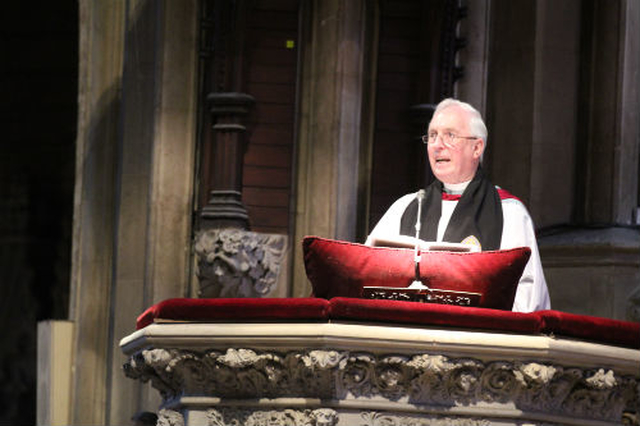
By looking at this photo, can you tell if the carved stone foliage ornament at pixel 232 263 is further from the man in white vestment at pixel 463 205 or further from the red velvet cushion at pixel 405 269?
the red velvet cushion at pixel 405 269

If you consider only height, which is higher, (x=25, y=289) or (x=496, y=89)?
(x=496, y=89)

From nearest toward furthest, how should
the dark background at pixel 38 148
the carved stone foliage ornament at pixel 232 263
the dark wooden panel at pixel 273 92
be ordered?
the carved stone foliage ornament at pixel 232 263
the dark wooden panel at pixel 273 92
the dark background at pixel 38 148

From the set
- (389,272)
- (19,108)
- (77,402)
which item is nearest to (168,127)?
(77,402)

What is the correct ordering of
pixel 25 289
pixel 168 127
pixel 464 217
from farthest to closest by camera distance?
1. pixel 25 289
2. pixel 168 127
3. pixel 464 217

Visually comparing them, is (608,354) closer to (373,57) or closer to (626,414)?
(626,414)

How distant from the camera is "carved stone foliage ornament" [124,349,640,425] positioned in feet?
15.7

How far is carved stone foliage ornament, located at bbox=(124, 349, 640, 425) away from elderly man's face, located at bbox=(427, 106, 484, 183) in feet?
5.08

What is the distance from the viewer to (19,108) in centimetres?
1602

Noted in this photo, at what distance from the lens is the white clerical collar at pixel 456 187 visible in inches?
253

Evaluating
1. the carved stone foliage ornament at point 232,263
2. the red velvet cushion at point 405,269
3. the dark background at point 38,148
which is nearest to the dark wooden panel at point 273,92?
the carved stone foliage ornament at point 232,263

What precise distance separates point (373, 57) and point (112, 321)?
2637 millimetres

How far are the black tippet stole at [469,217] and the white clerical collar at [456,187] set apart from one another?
46mm

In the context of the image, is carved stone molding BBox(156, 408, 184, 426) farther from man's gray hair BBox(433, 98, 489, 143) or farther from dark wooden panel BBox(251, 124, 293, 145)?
dark wooden panel BBox(251, 124, 293, 145)

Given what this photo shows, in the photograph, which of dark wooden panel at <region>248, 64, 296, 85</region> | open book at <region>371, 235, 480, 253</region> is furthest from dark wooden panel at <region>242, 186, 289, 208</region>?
open book at <region>371, 235, 480, 253</region>
